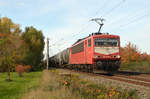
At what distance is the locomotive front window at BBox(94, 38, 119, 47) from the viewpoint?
16625mm

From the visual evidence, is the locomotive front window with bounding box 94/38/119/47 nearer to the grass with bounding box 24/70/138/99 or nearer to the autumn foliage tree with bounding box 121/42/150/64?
the grass with bounding box 24/70/138/99

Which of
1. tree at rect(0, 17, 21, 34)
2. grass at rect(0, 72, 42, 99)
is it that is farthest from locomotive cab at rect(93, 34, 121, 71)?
tree at rect(0, 17, 21, 34)

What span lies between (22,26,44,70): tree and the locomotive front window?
25826 mm

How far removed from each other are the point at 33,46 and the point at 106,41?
28.1 m

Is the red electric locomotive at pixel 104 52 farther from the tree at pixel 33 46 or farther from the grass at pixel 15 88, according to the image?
the tree at pixel 33 46

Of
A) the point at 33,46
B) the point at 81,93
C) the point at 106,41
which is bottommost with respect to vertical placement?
the point at 81,93

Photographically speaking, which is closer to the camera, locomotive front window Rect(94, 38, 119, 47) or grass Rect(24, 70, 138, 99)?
grass Rect(24, 70, 138, 99)

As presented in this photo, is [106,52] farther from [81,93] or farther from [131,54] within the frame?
[131,54]

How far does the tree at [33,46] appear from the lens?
4112 centimetres

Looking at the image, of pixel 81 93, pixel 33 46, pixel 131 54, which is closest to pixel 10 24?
pixel 33 46

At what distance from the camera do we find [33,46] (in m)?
42.4

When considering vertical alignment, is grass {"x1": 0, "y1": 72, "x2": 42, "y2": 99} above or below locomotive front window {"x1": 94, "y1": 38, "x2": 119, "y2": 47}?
below

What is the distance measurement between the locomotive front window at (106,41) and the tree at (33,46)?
25.8 meters

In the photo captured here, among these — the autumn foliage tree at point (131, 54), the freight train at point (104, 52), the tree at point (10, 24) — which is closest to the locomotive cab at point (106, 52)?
the freight train at point (104, 52)
